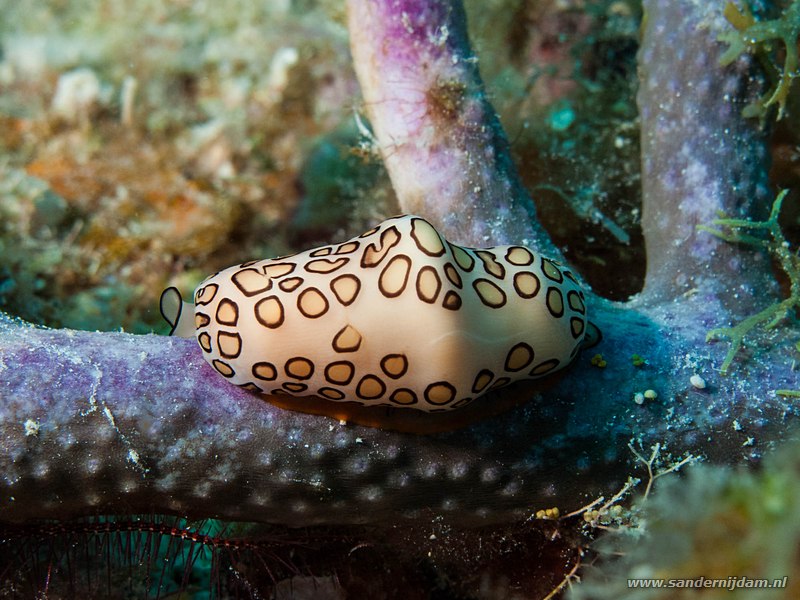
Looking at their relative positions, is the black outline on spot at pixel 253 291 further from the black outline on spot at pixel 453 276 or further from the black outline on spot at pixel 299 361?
the black outline on spot at pixel 453 276

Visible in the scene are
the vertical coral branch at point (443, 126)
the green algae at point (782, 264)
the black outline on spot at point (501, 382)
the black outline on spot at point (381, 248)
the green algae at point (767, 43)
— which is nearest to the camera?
the black outline on spot at point (381, 248)

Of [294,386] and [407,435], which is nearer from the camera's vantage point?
[294,386]

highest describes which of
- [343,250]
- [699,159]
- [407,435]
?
[699,159]

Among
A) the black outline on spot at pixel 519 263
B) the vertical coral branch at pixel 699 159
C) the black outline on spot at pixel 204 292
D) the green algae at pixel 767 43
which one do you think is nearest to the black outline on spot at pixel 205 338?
the black outline on spot at pixel 204 292

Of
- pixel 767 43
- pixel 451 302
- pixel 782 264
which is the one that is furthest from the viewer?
pixel 767 43

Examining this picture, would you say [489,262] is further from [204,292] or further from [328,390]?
[204,292]

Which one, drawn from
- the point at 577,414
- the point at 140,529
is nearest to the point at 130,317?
the point at 140,529

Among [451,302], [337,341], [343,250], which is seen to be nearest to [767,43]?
[451,302]

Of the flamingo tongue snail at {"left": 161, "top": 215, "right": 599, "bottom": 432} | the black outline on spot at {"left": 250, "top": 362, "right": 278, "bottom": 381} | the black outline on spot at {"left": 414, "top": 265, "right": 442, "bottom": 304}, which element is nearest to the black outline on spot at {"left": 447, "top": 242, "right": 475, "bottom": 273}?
the flamingo tongue snail at {"left": 161, "top": 215, "right": 599, "bottom": 432}
